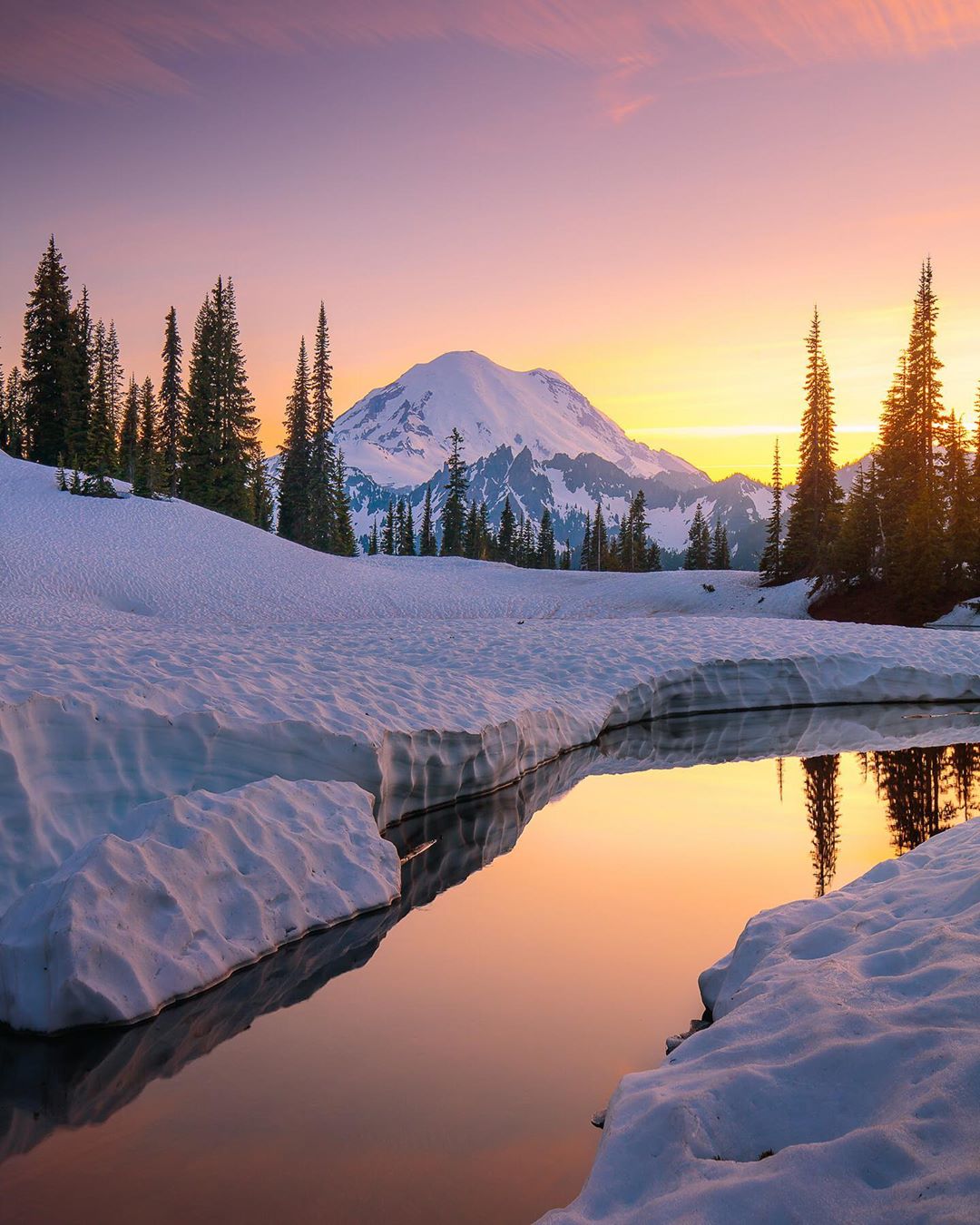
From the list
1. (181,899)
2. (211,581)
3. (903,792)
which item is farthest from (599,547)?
(181,899)

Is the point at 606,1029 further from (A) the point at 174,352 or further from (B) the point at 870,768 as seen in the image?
(A) the point at 174,352

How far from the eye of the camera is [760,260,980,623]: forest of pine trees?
38531 mm

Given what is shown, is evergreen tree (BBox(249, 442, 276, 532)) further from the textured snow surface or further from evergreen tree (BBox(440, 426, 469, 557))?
the textured snow surface

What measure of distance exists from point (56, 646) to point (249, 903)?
544 centimetres

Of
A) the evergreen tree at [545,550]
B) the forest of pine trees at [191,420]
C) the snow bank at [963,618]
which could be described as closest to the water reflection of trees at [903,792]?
the snow bank at [963,618]

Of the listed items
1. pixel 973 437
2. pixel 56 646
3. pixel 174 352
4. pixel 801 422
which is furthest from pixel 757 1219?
pixel 174 352

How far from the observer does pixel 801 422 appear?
5319 centimetres

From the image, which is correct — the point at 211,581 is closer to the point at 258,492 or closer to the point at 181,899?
the point at 181,899

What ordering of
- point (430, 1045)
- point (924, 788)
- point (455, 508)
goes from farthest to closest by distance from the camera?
point (455, 508) < point (924, 788) < point (430, 1045)

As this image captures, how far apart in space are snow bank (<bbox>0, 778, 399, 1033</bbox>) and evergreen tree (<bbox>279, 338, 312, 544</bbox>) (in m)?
53.5

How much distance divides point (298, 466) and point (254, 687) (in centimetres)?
5288

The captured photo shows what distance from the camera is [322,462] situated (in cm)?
6091

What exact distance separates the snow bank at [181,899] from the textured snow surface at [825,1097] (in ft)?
10.0

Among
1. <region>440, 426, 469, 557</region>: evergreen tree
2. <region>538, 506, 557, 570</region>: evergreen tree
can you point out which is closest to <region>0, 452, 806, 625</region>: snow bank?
<region>440, 426, 469, 557</region>: evergreen tree
